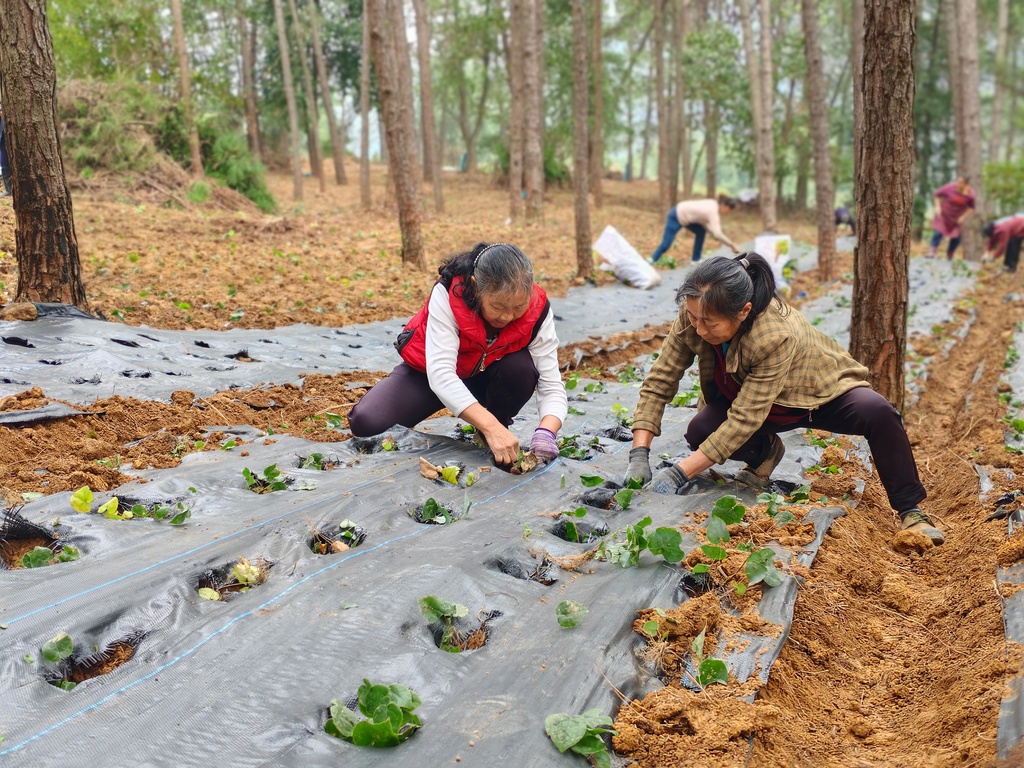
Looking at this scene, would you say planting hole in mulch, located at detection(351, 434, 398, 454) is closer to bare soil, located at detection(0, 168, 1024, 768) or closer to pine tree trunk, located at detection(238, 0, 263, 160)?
bare soil, located at detection(0, 168, 1024, 768)

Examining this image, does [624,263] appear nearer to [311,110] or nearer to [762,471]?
[762,471]

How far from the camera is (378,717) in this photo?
1.67m

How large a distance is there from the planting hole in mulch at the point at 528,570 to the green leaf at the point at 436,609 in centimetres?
34

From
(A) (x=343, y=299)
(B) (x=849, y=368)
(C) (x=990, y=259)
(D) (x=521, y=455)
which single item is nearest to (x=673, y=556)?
(D) (x=521, y=455)

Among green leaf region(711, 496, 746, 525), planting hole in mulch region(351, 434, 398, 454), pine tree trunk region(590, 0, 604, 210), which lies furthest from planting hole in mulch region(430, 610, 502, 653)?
pine tree trunk region(590, 0, 604, 210)

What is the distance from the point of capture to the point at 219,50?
82.3 feet

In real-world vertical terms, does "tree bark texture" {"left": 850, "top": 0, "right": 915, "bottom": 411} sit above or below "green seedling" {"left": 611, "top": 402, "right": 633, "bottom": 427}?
above

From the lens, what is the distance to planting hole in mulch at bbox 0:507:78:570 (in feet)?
7.88

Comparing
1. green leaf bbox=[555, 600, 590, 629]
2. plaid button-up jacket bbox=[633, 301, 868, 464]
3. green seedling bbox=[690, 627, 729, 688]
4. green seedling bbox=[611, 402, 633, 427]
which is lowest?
green seedling bbox=[690, 627, 729, 688]

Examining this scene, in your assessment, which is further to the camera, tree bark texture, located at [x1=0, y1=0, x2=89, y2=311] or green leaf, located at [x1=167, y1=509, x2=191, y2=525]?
tree bark texture, located at [x1=0, y1=0, x2=89, y2=311]

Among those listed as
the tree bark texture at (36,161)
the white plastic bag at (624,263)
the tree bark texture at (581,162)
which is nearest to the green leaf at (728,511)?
the tree bark texture at (36,161)

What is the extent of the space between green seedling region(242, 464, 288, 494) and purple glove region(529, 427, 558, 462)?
0.99m

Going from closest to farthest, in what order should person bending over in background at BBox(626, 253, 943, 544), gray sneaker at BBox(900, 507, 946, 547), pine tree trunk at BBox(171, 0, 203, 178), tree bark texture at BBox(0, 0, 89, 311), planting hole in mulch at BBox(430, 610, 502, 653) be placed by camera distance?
planting hole in mulch at BBox(430, 610, 502, 653), person bending over in background at BBox(626, 253, 943, 544), gray sneaker at BBox(900, 507, 946, 547), tree bark texture at BBox(0, 0, 89, 311), pine tree trunk at BBox(171, 0, 203, 178)

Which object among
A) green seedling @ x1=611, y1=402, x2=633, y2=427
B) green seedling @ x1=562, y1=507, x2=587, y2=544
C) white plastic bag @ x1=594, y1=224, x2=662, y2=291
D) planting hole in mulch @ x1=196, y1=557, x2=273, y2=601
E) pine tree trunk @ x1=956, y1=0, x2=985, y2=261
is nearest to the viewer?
planting hole in mulch @ x1=196, y1=557, x2=273, y2=601
